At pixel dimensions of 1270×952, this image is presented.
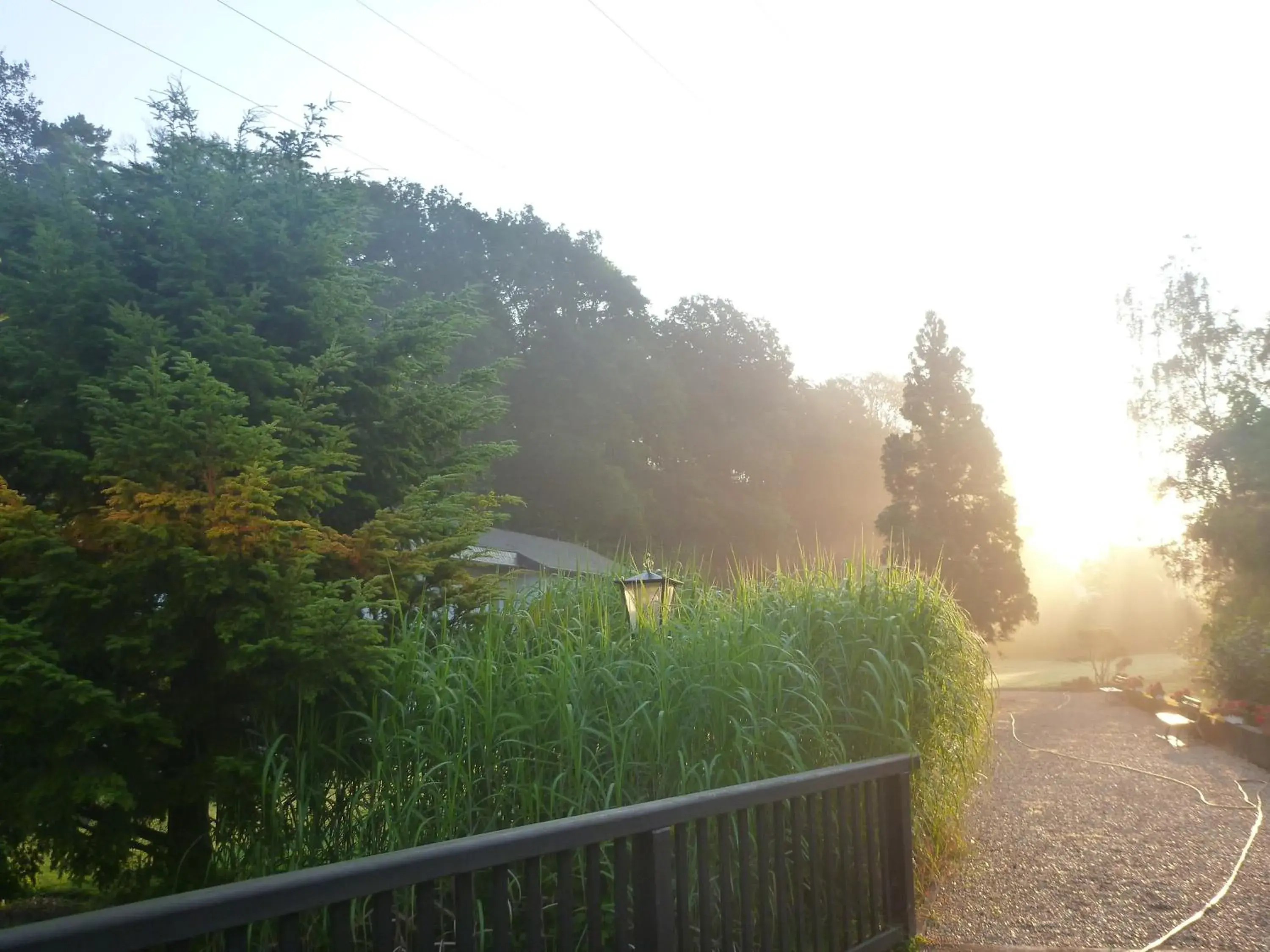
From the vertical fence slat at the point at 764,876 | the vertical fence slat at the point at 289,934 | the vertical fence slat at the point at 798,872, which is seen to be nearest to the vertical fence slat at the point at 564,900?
the vertical fence slat at the point at 289,934

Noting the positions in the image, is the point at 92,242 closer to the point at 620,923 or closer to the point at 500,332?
the point at 620,923

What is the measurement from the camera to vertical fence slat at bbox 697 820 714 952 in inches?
121

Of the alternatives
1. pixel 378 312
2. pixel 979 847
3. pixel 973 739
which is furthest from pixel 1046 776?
pixel 378 312

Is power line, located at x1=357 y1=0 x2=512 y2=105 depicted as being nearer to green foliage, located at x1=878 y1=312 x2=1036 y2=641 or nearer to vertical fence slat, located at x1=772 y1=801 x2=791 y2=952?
vertical fence slat, located at x1=772 y1=801 x2=791 y2=952

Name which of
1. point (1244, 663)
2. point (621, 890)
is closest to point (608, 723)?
point (621, 890)

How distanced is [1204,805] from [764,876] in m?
5.74

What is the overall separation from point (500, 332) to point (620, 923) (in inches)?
1166

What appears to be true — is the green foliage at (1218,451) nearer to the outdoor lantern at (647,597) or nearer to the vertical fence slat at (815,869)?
the outdoor lantern at (647,597)

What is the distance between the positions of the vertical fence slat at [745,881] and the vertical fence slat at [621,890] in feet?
1.46

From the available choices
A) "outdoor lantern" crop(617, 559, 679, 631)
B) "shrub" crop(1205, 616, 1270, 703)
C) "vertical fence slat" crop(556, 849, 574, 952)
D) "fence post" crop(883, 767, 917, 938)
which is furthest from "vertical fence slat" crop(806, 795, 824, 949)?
"shrub" crop(1205, 616, 1270, 703)

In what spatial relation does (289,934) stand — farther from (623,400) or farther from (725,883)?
(623,400)

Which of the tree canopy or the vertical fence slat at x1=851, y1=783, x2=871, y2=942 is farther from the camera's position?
the vertical fence slat at x1=851, y1=783, x2=871, y2=942

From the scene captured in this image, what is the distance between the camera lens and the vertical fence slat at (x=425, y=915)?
2.27m

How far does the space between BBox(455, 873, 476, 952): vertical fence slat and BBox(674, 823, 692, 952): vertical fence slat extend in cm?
78
